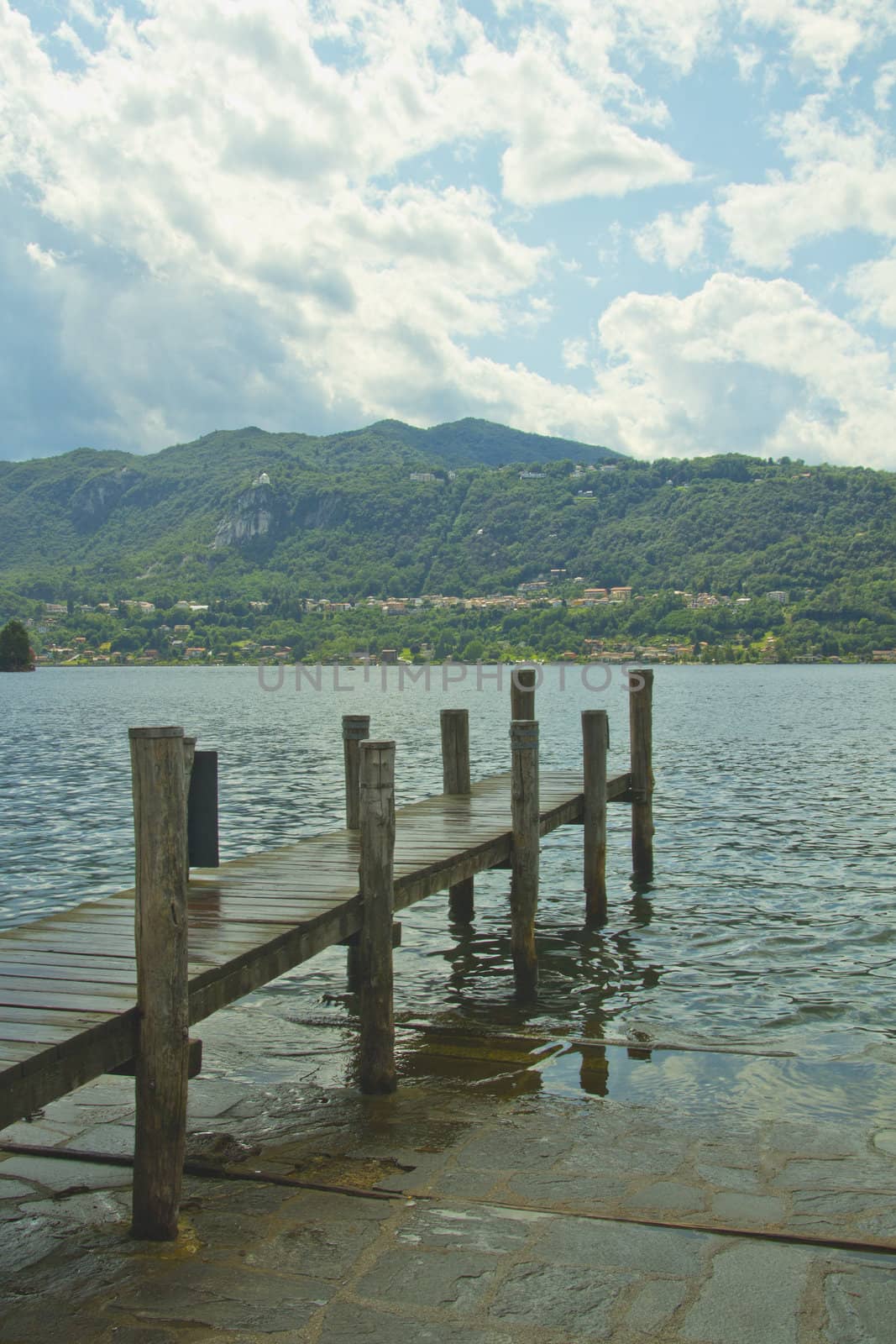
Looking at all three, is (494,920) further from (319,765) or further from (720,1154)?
(319,765)

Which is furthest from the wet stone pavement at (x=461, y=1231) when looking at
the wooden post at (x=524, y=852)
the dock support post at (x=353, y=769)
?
the dock support post at (x=353, y=769)

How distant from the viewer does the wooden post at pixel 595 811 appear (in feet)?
45.7

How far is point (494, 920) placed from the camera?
49.1 feet

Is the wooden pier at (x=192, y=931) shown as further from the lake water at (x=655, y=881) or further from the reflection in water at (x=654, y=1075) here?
the lake water at (x=655, y=881)

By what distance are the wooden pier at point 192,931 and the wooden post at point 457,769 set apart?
1.52 meters

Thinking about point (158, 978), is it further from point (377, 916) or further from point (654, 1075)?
point (654, 1075)

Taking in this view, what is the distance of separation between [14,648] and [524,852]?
144 meters

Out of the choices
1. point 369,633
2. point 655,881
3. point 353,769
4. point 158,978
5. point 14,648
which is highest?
point 369,633

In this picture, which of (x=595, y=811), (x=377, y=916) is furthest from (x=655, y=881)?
(x=377, y=916)

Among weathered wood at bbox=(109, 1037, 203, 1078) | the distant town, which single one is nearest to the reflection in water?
weathered wood at bbox=(109, 1037, 203, 1078)

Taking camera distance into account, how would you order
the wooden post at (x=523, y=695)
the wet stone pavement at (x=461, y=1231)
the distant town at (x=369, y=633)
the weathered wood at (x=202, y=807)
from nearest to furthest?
the wet stone pavement at (x=461, y=1231) < the weathered wood at (x=202, y=807) < the wooden post at (x=523, y=695) < the distant town at (x=369, y=633)

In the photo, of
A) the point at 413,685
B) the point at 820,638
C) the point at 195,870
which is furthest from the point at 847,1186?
the point at 820,638

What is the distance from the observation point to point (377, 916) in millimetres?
8117

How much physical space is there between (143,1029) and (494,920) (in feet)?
31.7
